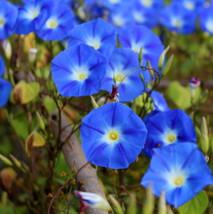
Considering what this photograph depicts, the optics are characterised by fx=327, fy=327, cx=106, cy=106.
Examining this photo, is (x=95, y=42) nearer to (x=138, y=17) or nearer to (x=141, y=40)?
(x=141, y=40)

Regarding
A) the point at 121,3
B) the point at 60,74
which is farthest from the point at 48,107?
the point at 121,3

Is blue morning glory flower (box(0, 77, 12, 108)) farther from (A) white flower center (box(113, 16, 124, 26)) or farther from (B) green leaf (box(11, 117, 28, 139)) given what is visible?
(A) white flower center (box(113, 16, 124, 26))

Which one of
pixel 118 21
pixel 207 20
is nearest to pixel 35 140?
pixel 118 21

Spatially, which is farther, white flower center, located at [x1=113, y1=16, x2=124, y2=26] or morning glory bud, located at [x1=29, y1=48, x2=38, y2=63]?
white flower center, located at [x1=113, y1=16, x2=124, y2=26]

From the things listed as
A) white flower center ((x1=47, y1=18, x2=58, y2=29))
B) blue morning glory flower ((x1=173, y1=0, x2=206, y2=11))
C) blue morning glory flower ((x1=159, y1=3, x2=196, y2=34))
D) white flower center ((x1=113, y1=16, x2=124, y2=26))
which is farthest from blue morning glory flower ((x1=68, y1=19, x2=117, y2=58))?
blue morning glory flower ((x1=173, y1=0, x2=206, y2=11))

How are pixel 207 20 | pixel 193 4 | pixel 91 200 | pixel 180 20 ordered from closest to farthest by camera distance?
1. pixel 91 200
2. pixel 207 20
3. pixel 180 20
4. pixel 193 4

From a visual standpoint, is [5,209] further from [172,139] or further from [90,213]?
[172,139]

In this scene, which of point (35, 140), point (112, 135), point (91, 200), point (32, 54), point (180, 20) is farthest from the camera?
point (180, 20)
